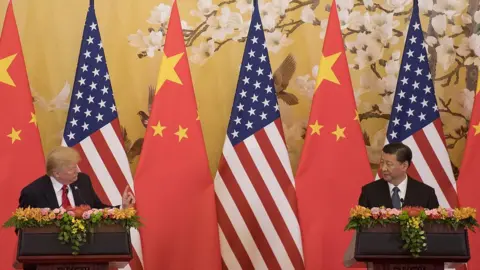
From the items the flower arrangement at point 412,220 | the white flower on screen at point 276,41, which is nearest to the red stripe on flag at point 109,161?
the white flower on screen at point 276,41

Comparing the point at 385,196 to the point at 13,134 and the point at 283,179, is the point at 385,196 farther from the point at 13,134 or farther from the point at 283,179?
the point at 13,134

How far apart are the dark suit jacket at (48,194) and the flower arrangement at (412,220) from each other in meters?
1.58

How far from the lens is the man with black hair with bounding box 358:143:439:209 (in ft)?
16.8

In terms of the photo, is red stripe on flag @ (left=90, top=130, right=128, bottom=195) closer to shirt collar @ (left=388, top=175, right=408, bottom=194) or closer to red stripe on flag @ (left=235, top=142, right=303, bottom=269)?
red stripe on flag @ (left=235, top=142, right=303, bottom=269)

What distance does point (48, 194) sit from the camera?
4945mm

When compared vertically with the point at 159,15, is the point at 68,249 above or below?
below

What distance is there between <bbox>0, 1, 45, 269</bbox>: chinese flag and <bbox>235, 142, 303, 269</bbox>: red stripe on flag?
145cm

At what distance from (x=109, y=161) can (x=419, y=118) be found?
2265 millimetres

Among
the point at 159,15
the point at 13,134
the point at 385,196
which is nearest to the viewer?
the point at 385,196

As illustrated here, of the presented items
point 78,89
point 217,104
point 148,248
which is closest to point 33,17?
point 78,89

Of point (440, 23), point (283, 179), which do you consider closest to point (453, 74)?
point (440, 23)

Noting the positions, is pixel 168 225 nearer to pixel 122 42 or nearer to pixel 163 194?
pixel 163 194

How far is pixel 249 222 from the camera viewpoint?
631cm

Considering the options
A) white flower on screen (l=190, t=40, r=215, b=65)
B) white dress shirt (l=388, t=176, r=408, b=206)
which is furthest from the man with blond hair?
white flower on screen (l=190, t=40, r=215, b=65)
